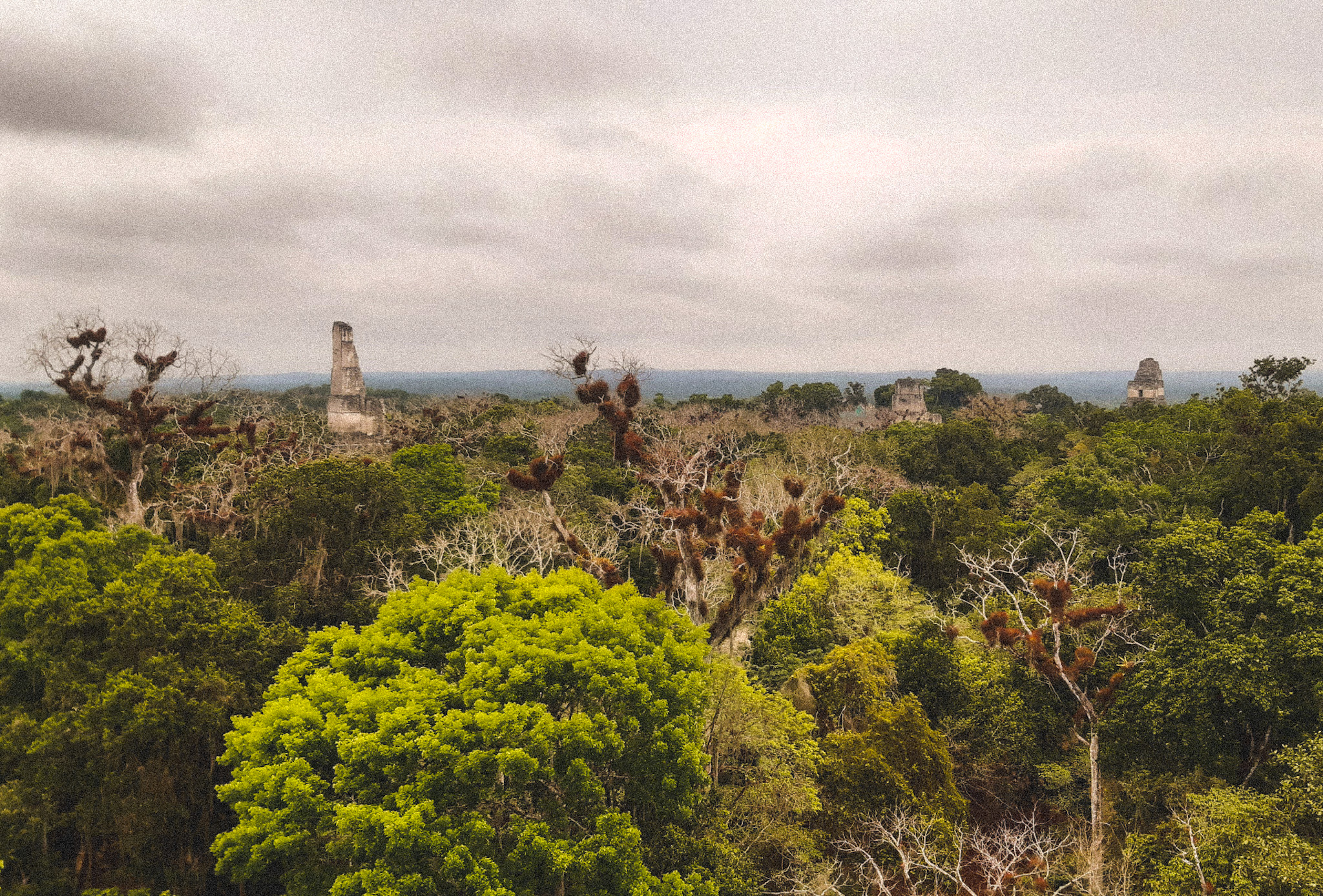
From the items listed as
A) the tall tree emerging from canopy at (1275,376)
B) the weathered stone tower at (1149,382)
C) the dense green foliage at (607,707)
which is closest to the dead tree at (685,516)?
the dense green foliage at (607,707)

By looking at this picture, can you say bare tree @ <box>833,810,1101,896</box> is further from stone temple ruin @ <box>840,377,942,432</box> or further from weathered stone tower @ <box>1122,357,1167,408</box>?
weathered stone tower @ <box>1122,357,1167,408</box>

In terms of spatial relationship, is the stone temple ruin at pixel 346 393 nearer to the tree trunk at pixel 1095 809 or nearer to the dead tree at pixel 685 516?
the dead tree at pixel 685 516

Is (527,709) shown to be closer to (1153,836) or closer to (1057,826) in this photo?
(1153,836)

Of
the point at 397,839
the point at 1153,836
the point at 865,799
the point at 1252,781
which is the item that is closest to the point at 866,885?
the point at 865,799

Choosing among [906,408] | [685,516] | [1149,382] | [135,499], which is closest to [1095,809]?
[685,516]

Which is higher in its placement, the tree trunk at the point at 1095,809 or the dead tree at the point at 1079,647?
the dead tree at the point at 1079,647

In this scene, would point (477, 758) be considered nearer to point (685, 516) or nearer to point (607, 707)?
point (607, 707)
